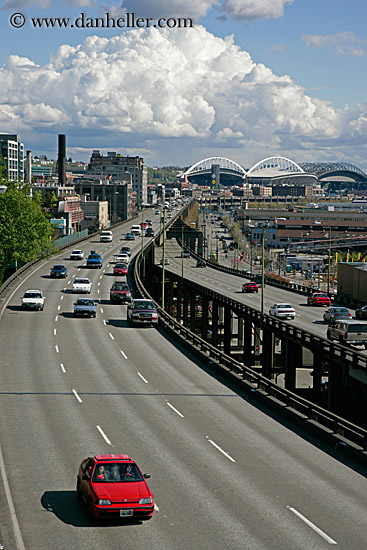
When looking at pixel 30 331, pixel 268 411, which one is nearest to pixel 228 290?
pixel 30 331

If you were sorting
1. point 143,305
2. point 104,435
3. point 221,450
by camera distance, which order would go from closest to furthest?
point 221,450 < point 104,435 < point 143,305

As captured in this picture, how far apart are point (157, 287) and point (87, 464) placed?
3342 inches

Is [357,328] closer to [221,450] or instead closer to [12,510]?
[221,450]

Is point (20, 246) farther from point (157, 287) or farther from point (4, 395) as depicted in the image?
point (4, 395)

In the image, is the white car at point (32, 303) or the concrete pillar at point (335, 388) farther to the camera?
the white car at point (32, 303)

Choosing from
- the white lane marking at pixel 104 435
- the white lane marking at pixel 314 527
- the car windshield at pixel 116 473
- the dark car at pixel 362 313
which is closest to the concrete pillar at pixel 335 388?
the white lane marking at pixel 104 435

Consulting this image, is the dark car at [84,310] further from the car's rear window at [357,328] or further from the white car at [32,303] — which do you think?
the car's rear window at [357,328]

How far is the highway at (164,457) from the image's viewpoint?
17.4 m

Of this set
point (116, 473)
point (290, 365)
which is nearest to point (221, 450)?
point (116, 473)

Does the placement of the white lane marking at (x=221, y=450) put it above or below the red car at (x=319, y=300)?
above

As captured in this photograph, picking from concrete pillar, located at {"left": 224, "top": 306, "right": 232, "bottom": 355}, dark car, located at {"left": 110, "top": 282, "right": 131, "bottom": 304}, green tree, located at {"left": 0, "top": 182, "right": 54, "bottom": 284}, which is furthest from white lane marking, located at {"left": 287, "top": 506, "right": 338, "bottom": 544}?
green tree, located at {"left": 0, "top": 182, "right": 54, "bottom": 284}

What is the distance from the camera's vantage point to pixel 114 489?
1816cm

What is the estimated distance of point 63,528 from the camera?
17688 millimetres

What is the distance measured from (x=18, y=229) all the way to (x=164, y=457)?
55.7 m
